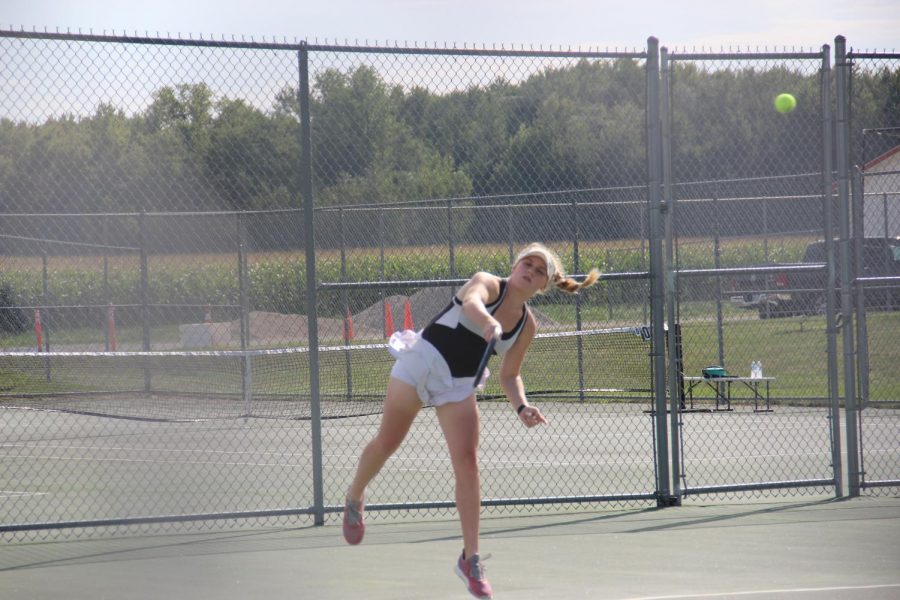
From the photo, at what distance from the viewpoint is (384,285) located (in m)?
7.67

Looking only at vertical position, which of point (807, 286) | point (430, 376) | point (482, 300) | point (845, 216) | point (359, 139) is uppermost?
point (359, 139)

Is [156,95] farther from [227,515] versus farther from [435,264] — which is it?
[435,264]

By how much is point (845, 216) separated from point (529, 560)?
11.5ft

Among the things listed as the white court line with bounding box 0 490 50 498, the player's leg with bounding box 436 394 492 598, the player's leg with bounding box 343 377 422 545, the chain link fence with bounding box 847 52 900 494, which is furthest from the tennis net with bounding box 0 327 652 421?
the player's leg with bounding box 436 394 492 598

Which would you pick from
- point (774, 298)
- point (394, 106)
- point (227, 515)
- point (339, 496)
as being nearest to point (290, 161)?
point (394, 106)

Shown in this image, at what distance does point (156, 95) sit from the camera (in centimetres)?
897

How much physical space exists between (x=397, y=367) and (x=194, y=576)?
1.56 m

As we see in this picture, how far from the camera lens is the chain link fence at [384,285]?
8.34 metres

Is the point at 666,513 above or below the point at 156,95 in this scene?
below

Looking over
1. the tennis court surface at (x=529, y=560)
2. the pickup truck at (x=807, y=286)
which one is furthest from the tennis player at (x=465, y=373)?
the pickup truck at (x=807, y=286)

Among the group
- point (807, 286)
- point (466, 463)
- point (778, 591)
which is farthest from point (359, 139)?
point (807, 286)

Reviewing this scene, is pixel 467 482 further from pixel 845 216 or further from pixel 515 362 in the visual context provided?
pixel 845 216

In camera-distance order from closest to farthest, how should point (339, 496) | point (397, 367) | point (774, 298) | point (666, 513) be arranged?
point (397, 367)
point (666, 513)
point (339, 496)
point (774, 298)

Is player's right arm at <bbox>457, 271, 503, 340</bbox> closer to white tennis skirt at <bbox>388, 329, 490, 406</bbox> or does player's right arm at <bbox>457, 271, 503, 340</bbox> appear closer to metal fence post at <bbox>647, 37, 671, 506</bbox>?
white tennis skirt at <bbox>388, 329, 490, 406</bbox>
